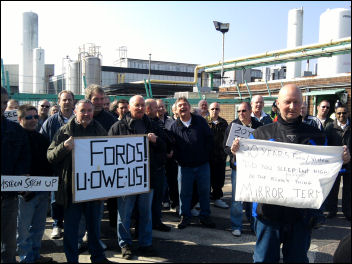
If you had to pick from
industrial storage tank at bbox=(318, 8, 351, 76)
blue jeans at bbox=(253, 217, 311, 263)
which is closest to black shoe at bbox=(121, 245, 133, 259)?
blue jeans at bbox=(253, 217, 311, 263)

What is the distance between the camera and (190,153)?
5121 millimetres

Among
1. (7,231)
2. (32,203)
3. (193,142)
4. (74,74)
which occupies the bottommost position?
(7,231)

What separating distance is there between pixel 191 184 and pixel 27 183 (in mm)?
2538

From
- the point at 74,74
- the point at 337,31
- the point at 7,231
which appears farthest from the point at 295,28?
the point at 7,231

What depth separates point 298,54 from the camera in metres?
18.0

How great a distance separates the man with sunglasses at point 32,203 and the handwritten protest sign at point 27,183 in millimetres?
148

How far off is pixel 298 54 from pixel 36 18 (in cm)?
1837

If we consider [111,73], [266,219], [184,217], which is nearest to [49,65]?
[111,73]

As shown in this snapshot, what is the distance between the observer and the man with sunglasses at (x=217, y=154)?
661 cm

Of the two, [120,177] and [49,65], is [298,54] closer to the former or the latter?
[120,177]

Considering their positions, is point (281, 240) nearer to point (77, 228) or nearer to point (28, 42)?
point (77, 228)

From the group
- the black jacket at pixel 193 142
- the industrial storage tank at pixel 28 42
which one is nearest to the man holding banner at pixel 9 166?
the black jacket at pixel 193 142

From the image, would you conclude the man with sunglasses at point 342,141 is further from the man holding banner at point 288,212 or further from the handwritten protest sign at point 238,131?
the man holding banner at point 288,212

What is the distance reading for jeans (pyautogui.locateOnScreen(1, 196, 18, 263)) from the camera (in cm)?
328
